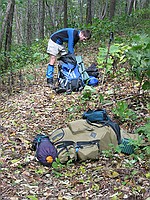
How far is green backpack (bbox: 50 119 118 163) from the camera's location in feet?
13.5

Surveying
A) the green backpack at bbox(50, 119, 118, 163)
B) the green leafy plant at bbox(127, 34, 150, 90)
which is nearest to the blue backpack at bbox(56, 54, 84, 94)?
the green leafy plant at bbox(127, 34, 150, 90)

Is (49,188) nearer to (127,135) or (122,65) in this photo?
(127,135)

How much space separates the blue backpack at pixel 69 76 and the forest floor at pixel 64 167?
327 millimetres

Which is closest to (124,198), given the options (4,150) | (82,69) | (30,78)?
(4,150)

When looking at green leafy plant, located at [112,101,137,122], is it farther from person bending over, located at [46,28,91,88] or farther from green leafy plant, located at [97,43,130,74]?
person bending over, located at [46,28,91,88]

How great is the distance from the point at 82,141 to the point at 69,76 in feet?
9.48

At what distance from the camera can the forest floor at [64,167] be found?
3.48 metres

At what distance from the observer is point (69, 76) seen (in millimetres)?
6879

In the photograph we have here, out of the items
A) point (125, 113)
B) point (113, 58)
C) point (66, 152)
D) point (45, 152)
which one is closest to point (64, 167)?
point (66, 152)

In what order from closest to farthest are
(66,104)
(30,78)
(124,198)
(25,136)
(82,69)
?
(124,198)
(25,136)
(66,104)
(82,69)
(30,78)

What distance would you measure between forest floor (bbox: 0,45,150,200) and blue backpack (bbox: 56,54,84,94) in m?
0.33

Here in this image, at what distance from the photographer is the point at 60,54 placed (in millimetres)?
7430

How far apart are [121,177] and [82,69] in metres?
3.79

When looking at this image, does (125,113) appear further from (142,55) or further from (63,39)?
(63,39)
